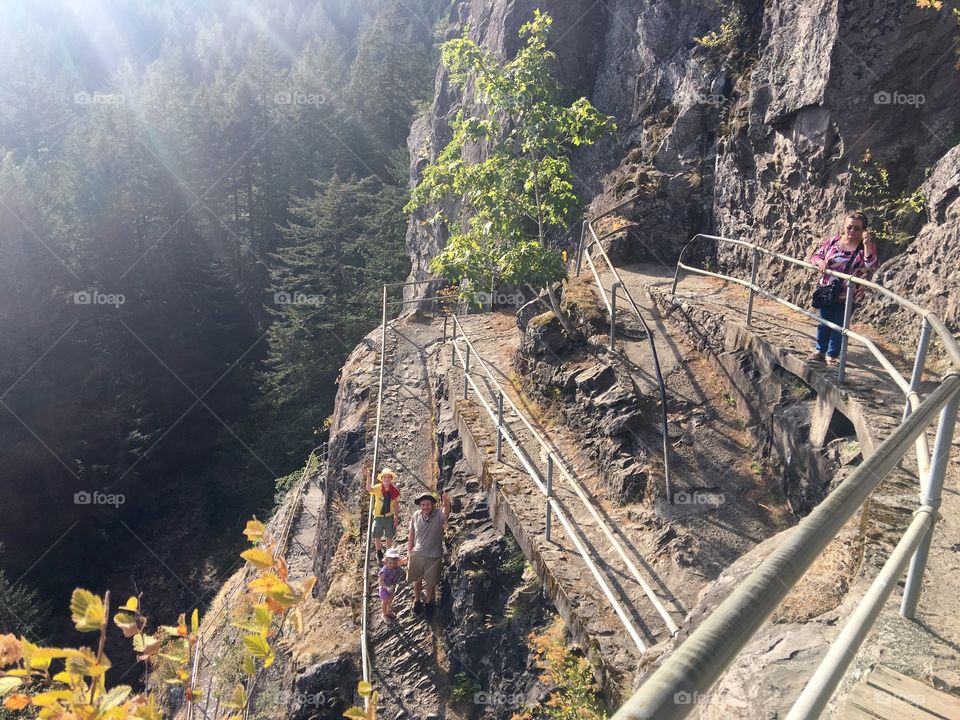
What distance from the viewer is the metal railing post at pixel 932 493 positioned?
2389 mm

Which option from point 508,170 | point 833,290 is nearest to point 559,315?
point 508,170

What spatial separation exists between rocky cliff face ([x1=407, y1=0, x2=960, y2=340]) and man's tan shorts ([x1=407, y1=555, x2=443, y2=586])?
5715 mm

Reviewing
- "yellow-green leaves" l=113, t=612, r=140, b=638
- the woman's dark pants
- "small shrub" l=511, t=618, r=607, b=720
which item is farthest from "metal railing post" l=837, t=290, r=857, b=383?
"yellow-green leaves" l=113, t=612, r=140, b=638

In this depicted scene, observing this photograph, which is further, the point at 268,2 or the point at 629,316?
the point at 268,2

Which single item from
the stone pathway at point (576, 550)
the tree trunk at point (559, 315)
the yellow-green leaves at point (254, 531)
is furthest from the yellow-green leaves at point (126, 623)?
the tree trunk at point (559, 315)

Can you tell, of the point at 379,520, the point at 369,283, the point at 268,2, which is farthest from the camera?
the point at 268,2

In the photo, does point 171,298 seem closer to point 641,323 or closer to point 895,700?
point 641,323

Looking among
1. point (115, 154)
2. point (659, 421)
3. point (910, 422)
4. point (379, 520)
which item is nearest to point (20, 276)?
point (115, 154)

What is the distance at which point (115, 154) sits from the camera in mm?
37000

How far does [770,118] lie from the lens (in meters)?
11.2

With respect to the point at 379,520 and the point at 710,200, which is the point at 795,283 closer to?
the point at 710,200

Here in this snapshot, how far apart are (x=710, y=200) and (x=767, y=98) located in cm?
211

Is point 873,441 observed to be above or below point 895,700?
below

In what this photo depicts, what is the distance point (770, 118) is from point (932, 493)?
10.3 metres
